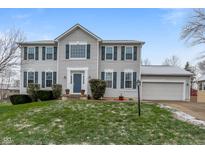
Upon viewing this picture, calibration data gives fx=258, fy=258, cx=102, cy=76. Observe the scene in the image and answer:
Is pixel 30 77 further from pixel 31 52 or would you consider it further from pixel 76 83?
pixel 76 83

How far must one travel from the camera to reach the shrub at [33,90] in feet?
68.0

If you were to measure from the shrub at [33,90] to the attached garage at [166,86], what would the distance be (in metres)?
9.30

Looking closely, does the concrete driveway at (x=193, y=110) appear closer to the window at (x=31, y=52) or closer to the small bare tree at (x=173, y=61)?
the window at (x=31, y=52)

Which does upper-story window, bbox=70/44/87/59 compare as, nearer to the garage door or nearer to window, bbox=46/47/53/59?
window, bbox=46/47/53/59

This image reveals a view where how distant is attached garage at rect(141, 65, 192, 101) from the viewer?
2334 cm

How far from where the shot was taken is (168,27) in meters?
19.7

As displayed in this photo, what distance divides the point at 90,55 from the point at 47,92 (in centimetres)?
475

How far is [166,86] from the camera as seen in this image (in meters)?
23.5

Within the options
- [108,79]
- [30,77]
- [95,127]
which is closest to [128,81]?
[108,79]

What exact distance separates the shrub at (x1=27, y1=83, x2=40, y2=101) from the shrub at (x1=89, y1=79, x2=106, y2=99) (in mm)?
4446

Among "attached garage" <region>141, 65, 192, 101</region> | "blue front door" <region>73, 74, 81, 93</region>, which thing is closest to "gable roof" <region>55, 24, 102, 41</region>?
"blue front door" <region>73, 74, 81, 93</region>

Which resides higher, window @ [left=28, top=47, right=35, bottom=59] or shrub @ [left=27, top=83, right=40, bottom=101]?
window @ [left=28, top=47, right=35, bottom=59]
